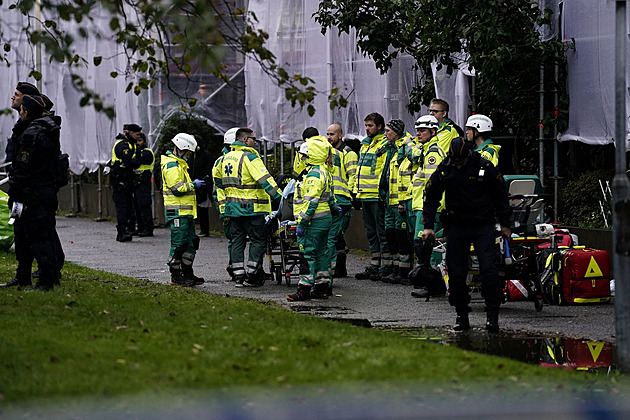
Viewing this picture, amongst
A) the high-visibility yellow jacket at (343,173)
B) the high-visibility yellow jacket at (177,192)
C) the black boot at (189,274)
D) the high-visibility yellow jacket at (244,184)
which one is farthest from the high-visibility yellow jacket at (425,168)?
the black boot at (189,274)

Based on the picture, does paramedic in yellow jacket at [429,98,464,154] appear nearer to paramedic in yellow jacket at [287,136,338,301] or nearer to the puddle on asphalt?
paramedic in yellow jacket at [287,136,338,301]

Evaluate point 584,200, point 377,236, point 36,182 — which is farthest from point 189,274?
point 584,200

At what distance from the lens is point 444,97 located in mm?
16812

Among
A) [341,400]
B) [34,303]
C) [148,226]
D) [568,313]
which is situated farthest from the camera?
[148,226]

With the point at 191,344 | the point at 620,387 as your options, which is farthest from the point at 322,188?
the point at 620,387

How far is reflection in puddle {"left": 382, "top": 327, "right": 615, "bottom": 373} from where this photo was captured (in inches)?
351

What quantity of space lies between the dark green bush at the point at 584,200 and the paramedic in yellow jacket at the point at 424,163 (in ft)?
8.45

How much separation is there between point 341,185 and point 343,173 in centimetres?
16

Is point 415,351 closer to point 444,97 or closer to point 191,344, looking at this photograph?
point 191,344

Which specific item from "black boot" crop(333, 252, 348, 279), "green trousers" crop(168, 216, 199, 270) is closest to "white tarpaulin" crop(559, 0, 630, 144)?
"black boot" crop(333, 252, 348, 279)

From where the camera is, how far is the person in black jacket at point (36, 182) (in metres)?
11.4

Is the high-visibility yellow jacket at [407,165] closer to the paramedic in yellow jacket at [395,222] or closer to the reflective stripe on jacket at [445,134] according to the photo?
the paramedic in yellow jacket at [395,222]

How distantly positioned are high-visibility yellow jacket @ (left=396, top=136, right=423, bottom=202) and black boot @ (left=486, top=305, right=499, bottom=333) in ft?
11.0

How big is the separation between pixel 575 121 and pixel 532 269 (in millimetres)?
3243
